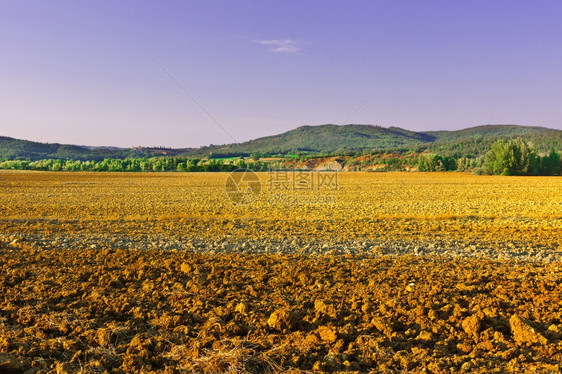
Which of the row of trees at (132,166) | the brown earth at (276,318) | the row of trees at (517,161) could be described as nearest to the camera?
the brown earth at (276,318)

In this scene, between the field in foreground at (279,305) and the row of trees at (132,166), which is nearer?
the field in foreground at (279,305)

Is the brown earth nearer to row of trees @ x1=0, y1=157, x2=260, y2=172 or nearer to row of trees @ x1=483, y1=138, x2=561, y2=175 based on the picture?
row of trees @ x1=483, y1=138, x2=561, y2=175

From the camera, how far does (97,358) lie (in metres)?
4.38

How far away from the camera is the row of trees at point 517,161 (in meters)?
80.5

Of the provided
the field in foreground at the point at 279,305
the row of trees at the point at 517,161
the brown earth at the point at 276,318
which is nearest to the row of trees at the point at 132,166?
the row of trees at the point at 517,161

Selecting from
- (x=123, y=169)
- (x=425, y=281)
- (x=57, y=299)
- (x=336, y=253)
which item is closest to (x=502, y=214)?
(x=336, y=253)

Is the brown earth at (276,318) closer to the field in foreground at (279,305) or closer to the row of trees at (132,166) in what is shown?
the field in foreground at (279,305)

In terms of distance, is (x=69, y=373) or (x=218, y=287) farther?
(x=218, y=287)

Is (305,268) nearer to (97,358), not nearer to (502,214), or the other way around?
(97,358)

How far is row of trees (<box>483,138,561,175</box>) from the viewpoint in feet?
264

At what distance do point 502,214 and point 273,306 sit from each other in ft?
55.4

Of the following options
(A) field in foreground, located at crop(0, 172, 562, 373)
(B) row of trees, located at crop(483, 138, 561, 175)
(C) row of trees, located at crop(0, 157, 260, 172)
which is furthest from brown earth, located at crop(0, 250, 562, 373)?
(C) row of trees, located at crop(0, 157, 260, 172)

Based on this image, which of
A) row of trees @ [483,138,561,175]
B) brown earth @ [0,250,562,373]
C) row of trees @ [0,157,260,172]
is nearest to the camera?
brown earth @ [0,250,562,373]

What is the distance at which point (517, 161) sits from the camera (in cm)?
8119
